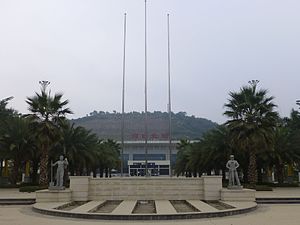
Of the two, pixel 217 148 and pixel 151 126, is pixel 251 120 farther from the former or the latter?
pixel 151 126

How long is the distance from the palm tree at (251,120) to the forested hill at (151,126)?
62.4 metres

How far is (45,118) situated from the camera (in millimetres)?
30766

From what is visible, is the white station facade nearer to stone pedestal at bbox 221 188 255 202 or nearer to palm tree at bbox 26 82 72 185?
palm tree at bbox 26 82 72 185

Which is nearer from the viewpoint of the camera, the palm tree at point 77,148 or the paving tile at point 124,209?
the paving tile at point 124,209

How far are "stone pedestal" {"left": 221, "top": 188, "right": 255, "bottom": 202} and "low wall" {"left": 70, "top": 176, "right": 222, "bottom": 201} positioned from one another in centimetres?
141

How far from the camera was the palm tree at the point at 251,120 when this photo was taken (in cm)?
3011

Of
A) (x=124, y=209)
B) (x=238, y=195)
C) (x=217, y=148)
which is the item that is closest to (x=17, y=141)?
(x=217, y=148)

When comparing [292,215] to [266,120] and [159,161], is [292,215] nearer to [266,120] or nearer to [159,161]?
[266,120]

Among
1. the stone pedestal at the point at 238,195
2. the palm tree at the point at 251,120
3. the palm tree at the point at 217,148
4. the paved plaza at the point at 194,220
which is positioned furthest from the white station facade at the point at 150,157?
the paved plaza at the point at 194,220

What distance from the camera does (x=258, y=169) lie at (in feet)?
125

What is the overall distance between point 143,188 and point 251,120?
12.1m

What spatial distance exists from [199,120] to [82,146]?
76.2 metres

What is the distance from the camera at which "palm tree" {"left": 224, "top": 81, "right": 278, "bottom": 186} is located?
30.1 metres

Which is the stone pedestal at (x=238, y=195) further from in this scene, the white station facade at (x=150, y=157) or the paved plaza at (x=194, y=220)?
the white station facade at (x=150, y=157)
